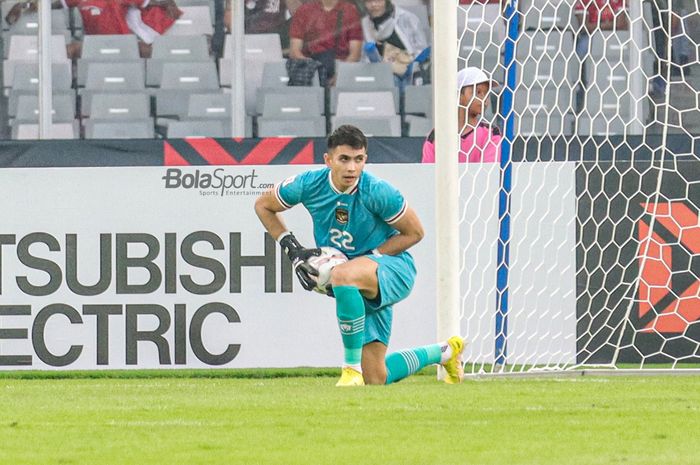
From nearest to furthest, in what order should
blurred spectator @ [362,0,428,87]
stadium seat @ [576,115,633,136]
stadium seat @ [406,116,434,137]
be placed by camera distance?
stadium seat @ [576,115,633,136], stadium seat @ [406,116,434,137], blurred spectator @ [362,0,428,87]

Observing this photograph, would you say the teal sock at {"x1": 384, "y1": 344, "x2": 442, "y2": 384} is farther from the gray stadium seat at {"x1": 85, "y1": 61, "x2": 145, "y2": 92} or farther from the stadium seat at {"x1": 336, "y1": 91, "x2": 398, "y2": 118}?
the gray stadium seat at {"x1": 85, "y1": 61, "x2": 145, "y2": 92}

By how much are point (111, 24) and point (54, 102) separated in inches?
39.9

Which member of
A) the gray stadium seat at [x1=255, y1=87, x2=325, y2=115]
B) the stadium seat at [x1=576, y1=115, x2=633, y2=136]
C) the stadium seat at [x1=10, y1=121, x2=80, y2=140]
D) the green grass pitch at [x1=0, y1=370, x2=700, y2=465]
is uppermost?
the gray stadium seat at [x1=255, y1=87, x2=325, y2=115]

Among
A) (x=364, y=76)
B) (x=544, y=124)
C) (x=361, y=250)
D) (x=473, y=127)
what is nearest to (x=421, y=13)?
(x=364, y=76)

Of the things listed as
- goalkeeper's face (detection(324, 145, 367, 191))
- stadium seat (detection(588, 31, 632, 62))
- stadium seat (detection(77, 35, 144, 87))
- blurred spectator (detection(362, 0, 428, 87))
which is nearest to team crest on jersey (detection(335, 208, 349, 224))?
goalkeeper's face (detection(324, 145, 367, 191))

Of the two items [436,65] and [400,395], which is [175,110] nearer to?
[436,65]

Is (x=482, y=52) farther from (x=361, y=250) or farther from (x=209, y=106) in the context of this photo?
(x=361, y=250)

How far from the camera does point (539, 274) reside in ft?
32.1

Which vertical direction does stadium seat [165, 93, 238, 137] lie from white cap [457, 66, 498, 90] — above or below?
below

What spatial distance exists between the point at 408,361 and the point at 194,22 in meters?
5.79

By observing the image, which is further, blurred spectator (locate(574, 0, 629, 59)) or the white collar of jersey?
blurred spectator (locate(574, 0, 629, 59))

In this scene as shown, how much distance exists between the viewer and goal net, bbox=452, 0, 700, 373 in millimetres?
9477

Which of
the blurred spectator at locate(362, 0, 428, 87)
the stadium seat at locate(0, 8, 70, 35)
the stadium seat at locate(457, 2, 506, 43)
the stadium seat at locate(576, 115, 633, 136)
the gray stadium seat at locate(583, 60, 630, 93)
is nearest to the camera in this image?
the stadium seat at locate(576, 115, 633, 136)

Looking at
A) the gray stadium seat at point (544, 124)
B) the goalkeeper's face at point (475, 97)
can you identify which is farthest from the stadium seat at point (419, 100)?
the goalkeeper's face at point (475, 97)
